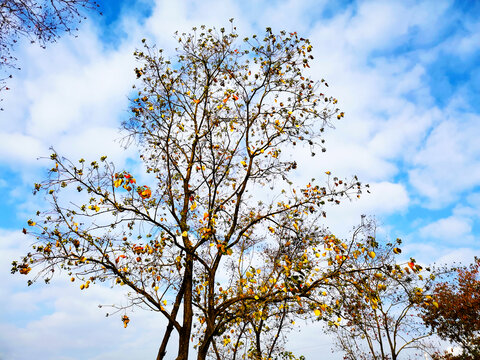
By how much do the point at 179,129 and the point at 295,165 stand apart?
4.01m

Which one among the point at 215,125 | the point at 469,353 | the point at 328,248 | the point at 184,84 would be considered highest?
the point at 184,84

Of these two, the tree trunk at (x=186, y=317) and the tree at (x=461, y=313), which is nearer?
the tree trunk at (x=186, y=317)

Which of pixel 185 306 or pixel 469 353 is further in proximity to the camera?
pixel 469 353

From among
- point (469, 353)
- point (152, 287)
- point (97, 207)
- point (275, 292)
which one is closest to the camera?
point (275, 292)

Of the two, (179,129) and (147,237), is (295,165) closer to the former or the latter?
(179,129)

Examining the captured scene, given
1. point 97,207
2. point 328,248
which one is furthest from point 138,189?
Answer: point 328,248

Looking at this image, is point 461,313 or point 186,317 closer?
point 186,317

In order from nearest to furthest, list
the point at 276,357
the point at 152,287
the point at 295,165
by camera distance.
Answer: the point at 152,287 < the point at 295,165 < the point at 276,357

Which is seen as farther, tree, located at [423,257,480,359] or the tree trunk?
tree, located at [423,257,480,359]

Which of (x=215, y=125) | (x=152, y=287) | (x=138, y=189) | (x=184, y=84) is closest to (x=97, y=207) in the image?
(x=138, y=189)

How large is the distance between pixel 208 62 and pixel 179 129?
2.50 metres

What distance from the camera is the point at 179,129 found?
33.6ft

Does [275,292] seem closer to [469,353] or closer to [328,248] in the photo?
[328,248]

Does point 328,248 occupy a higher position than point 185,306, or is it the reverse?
point 328,248
